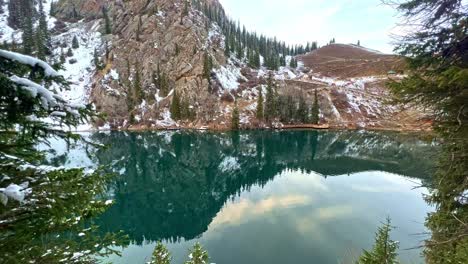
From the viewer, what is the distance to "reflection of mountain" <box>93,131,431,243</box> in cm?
4016

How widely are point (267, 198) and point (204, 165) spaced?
25.1 m

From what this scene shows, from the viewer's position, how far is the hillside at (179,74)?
123 meters

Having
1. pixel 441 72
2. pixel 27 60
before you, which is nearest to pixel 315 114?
pixel 441 72

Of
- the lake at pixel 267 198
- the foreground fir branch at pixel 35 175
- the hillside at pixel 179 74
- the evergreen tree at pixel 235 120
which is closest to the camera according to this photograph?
the foreground fir branch at pixel 35 175

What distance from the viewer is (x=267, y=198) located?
46.2m

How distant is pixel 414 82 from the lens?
6.66 metres

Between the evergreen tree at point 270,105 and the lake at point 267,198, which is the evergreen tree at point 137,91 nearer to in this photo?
the lake at point 267,198

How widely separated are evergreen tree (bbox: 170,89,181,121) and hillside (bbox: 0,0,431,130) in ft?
4.28

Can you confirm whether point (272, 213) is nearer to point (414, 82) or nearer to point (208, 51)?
point (414, 82)

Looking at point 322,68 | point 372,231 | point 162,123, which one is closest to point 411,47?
point 372,231

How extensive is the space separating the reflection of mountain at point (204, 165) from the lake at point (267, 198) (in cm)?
23

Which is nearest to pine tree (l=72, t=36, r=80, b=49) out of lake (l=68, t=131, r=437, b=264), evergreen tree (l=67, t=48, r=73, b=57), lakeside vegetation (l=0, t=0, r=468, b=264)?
evergreen tree (l=67, t=48, r=73, b=57)

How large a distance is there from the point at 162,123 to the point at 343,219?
95.0m

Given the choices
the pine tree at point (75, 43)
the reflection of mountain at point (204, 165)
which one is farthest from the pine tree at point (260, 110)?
the pine tree at point (75, 43)
